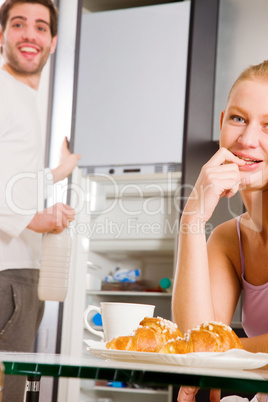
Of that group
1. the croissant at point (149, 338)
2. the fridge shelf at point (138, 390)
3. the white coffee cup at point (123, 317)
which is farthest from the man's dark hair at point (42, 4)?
the croissant at point (149, 338)

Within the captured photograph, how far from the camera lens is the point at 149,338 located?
540 millimetres

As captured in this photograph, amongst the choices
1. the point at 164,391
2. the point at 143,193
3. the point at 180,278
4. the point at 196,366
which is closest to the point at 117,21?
the point at 143,193

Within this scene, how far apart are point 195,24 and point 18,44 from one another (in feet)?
2.86

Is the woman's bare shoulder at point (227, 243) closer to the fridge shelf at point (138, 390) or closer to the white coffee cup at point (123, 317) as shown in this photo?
the white coffee cup at point (123, 317)

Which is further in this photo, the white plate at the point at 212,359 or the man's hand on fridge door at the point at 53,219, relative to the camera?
the man's hand on fridge door at the point at 53,219

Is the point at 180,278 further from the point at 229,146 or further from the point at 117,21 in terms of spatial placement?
the point at 117,21

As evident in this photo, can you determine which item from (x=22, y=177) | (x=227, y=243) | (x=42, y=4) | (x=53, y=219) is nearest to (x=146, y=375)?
(x=227, y=243)

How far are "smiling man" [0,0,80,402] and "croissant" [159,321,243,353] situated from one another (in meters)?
1.77

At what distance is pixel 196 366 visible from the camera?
1.56 ft

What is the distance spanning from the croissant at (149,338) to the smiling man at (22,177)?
5.65ft

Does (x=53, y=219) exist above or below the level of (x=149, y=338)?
above

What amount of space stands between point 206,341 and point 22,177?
1925 mm

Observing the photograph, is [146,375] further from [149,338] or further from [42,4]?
[42,4]

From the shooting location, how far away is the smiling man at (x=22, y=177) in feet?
7.38
